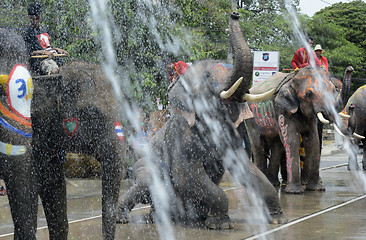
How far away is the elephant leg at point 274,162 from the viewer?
1206 cm

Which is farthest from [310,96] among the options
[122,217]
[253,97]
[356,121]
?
[356,121]

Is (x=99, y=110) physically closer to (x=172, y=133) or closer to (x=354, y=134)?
(x=172, y=133)

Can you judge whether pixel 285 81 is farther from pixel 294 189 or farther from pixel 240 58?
pixel 240 58

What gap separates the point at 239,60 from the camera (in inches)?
294

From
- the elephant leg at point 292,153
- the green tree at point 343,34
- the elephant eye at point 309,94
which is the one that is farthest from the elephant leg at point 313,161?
the green tree at point 343,34

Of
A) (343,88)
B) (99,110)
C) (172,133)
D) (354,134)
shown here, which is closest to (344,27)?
(354,134)

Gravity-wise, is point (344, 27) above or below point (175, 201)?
above

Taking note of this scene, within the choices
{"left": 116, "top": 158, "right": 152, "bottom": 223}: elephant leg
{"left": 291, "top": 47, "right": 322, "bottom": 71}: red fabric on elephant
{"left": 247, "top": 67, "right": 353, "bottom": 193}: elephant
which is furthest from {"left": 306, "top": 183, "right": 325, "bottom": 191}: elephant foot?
{"left": 116, "top": 158, "right": 152, "bottom": 223}: elephant leg

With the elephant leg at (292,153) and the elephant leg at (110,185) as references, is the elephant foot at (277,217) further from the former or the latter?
the elephant leg at (110,185)

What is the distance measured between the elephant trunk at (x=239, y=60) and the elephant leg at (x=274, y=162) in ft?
15.1

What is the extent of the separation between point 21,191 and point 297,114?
24.9 feet

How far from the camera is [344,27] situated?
143ft

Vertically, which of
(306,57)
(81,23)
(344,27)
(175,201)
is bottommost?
(175,201)

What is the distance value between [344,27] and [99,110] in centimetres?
4063
